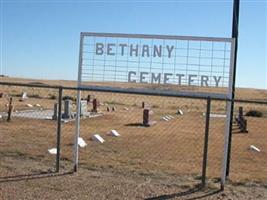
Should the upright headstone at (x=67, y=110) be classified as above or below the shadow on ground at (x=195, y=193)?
above

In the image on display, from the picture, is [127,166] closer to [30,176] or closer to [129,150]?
[30,176]

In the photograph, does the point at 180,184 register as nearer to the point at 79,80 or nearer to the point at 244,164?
the point at 79,80

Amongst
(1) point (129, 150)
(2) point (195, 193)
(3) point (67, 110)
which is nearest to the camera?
(2) point (195, 193)

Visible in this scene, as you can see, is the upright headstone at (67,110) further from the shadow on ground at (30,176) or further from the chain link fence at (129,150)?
the shadow on ground at (30,176)

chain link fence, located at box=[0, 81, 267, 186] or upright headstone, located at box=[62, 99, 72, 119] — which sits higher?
upright headstone, located at box=[62, 99, 72, 119]

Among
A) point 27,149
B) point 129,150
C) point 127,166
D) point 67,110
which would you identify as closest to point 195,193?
point 127,166

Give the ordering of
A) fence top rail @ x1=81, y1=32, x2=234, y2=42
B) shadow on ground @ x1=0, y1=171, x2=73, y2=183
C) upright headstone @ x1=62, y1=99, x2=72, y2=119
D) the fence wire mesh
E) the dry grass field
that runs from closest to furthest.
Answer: the dry grass field → shadow on ground @ x1=0, y1=171, x2=73, y2=183 → fence top rail @ x1=81, y1=32, x2=234, y2=42 → the fence wire mesh → upright headstone @ x1=62, y1=99, x2=72, y2=119

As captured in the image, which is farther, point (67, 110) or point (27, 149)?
point (67, 110)

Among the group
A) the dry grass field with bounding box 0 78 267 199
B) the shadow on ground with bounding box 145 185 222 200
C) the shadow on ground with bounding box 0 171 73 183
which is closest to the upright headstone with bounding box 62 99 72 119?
the dry grass field with bounding box 0 78 267 199

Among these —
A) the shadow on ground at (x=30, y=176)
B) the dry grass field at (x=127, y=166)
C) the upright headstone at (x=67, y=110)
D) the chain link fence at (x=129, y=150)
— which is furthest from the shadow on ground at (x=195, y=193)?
the upright headstone at (x=67, y=110)

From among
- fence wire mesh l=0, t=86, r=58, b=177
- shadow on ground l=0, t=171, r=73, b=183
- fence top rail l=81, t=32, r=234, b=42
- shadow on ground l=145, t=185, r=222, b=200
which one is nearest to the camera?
shadow on ground l=145, t=185, r=222, b=200

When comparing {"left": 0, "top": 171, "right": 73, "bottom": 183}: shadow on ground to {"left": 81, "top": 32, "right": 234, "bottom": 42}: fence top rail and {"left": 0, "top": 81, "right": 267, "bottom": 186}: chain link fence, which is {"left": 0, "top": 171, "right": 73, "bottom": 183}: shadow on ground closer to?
{"left": 0, "top": 81, "right": 267, "bottom": 186}: chain link fence

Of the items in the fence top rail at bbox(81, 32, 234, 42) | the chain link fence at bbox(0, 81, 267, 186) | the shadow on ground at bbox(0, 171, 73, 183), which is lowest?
the chain link fence at bbox(0, 81, 267, 186)

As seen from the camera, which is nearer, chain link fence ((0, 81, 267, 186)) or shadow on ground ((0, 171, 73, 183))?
shadow on ground ((0, 171, 73, 183))
